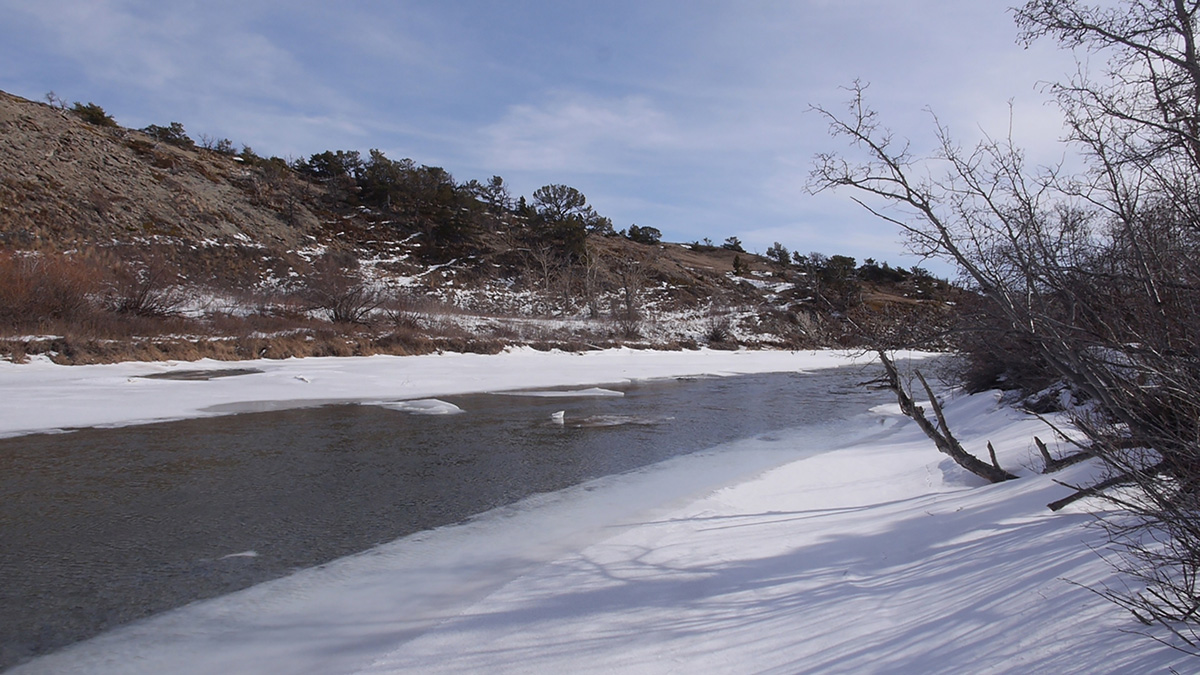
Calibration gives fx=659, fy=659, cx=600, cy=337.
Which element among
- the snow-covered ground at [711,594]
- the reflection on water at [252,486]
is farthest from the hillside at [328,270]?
the reflection on water at [252,486]

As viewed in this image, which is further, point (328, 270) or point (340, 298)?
point (328, 270)

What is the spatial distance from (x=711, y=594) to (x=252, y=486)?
5582 mm

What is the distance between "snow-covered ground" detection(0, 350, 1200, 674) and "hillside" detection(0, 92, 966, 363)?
1.44 metres

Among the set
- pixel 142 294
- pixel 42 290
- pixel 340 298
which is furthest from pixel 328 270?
pixel 42 290

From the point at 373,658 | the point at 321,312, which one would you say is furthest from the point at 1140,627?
the point at 321,312

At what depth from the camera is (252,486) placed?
7.22 meters

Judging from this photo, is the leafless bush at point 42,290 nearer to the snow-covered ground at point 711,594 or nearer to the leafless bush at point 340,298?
the leafless bush at point 340,298

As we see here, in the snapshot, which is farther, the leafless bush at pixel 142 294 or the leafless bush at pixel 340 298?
the leafless bush at pixel 340 298

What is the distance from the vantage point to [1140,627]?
227 cm

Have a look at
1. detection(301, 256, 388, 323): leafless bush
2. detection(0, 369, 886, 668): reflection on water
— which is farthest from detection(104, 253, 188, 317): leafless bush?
detection(0, 369, 886, 668): reflection on water

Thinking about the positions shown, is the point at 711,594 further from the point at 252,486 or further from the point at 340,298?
the point at 340,298

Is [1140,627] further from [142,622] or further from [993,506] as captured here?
[142,622]

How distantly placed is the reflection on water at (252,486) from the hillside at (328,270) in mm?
3731

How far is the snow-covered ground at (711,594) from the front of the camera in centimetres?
273
